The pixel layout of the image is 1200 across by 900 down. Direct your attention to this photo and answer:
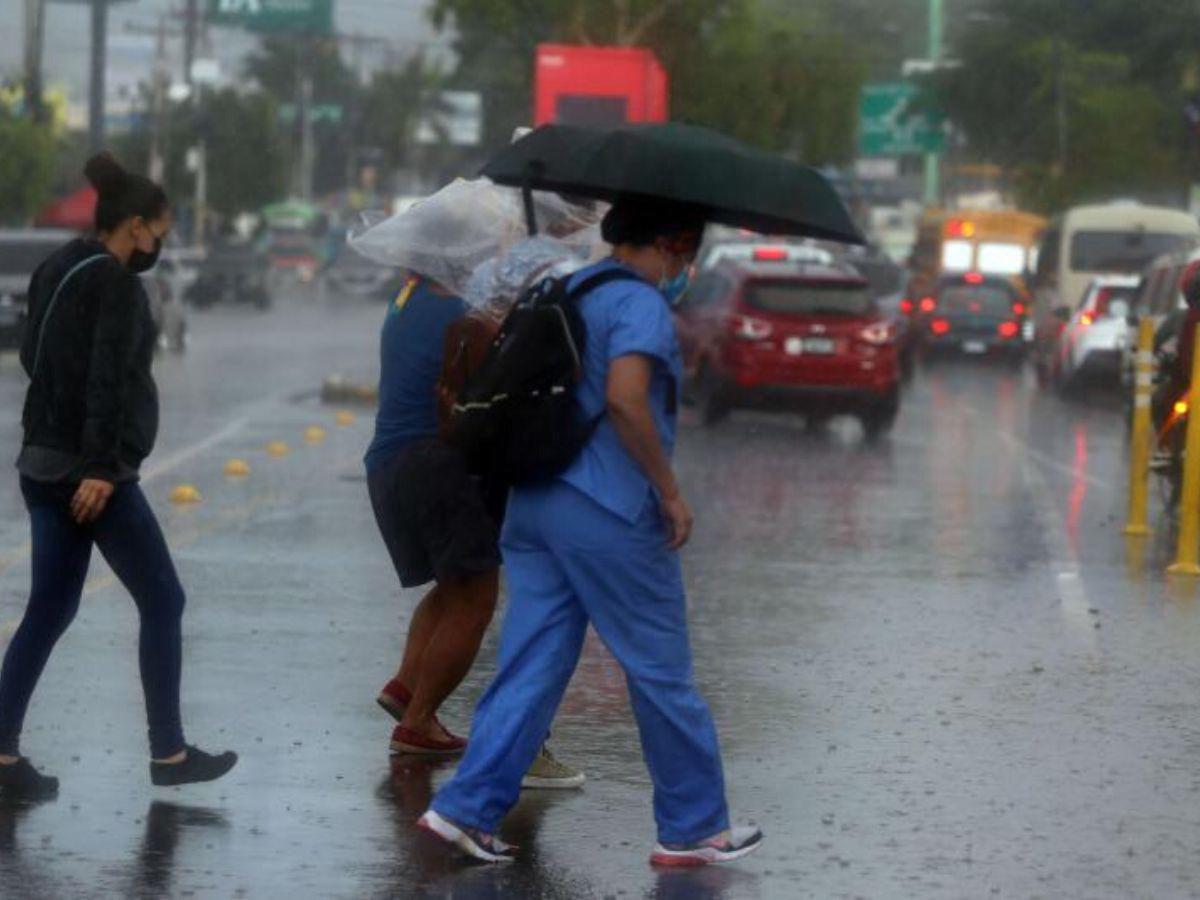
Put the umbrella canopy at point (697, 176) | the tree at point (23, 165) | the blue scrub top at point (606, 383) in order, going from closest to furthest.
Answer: the blue scrub top at point (606, 383) → the umbrella canopy at point (697, 176) → the tree at point (23, 165)

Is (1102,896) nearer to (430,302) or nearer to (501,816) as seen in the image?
(501,816)

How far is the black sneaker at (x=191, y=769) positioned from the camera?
326 inches

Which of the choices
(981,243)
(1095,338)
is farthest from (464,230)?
(981,243)

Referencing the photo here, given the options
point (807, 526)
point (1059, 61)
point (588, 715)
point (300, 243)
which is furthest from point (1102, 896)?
point (300, 243)

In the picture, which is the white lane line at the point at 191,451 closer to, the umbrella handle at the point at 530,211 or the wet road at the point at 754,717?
the wet road at the point at 754,717

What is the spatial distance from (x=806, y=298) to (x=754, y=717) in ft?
60.4

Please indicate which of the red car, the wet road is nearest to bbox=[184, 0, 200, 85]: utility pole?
the red car

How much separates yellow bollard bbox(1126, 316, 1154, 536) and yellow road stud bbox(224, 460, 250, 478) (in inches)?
240

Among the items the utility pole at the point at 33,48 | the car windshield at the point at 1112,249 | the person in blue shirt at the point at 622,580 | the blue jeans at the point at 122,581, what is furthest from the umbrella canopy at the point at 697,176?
the utility pole at the point at 33,48

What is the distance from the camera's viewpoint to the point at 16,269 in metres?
37.5

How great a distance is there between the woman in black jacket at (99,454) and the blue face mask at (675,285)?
1.44 meters

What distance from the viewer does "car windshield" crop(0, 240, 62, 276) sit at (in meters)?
37.5

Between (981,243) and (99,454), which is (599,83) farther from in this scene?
(99,454)

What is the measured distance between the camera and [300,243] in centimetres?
10338
